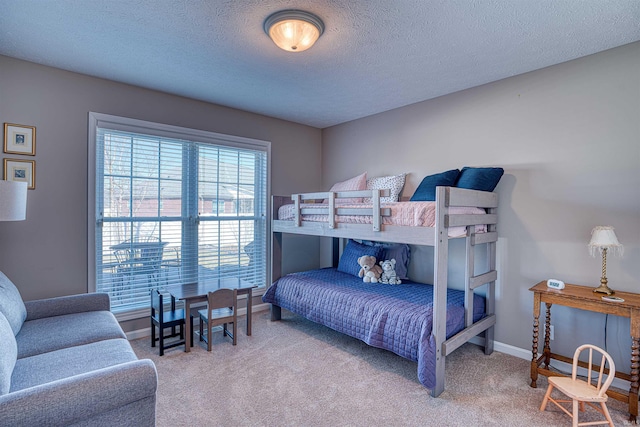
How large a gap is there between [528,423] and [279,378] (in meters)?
1.58

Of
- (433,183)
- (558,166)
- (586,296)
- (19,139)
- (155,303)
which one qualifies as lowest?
(155,303)

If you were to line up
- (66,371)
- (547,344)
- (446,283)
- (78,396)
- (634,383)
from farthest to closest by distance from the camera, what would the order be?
(547,344), (446,283), (634,383), (66,371), (78,396)

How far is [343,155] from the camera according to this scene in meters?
4.21

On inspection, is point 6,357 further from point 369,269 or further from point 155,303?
point 369,269

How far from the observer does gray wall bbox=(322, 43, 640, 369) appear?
2.21 meters

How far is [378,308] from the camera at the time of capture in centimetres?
247

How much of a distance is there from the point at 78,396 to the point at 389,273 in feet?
8.49

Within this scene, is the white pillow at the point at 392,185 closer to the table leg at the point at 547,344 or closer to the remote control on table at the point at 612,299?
the table leg at the point at 547,344

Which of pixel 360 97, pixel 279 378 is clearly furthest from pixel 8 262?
pixel 360 97

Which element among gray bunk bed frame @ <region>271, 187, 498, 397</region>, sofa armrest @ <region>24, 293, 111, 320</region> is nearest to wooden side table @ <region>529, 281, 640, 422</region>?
gray bunk bed frame @ <region>271, 187, 498, 397</region>

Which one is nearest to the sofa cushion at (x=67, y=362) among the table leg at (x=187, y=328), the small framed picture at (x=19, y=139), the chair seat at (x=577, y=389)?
the table leg at (x=187, y=328)

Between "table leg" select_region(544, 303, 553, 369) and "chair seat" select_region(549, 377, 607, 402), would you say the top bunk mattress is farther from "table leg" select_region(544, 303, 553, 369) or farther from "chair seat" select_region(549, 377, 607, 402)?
"chair seat" select_region(549, 377, 607, 402)

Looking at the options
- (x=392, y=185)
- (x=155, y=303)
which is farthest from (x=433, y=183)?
(x=155, y=303)

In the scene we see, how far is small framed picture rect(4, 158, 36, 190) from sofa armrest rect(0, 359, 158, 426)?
196 cm
